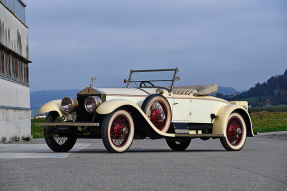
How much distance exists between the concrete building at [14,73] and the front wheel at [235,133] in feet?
46.5

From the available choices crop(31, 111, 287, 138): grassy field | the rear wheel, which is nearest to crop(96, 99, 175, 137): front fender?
the rear wheel

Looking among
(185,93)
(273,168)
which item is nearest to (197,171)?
(273,168)

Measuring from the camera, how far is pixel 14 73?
29.7 meters

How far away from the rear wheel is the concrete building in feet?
42.7

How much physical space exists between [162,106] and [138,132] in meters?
0.85

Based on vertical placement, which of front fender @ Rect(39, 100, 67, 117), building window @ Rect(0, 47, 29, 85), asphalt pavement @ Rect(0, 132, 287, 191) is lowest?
asphalt pavement @ Rect(0, 132, 287, 191)

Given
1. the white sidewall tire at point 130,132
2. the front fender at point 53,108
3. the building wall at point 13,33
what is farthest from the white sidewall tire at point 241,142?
the building wall at point 13,33

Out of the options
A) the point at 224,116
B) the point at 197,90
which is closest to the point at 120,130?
the point at 224,116

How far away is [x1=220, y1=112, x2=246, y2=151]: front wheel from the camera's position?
14.1m

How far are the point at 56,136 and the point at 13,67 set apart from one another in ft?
56.4

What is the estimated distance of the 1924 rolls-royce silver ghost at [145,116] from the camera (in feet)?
38.9

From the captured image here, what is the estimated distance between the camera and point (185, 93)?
1415 centimetres

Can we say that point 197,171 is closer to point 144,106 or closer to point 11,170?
point 11,170

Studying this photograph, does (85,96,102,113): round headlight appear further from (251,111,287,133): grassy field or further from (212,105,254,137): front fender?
(251,111,287,133): grassy field
